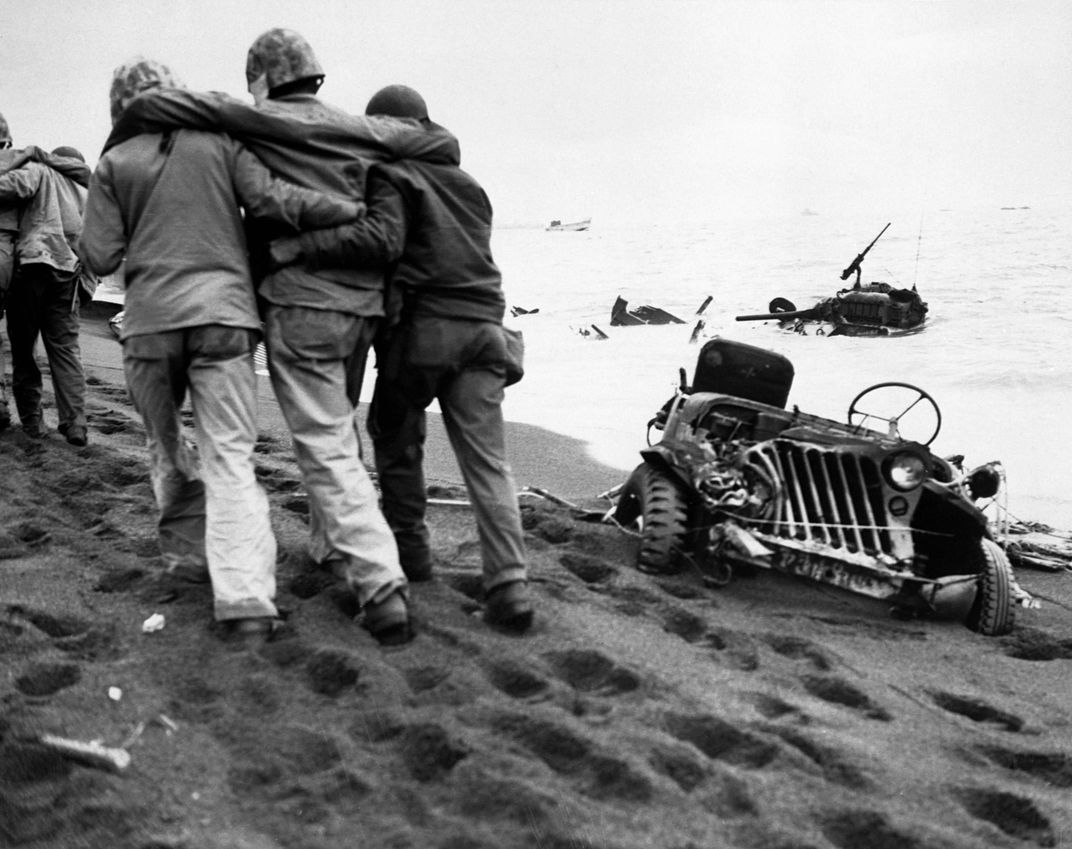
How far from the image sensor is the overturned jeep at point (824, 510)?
473 cm

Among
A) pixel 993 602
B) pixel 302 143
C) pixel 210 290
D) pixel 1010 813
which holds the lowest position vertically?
pixel 993 602

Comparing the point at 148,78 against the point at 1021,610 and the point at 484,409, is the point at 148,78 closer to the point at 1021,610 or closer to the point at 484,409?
the point at 484,409

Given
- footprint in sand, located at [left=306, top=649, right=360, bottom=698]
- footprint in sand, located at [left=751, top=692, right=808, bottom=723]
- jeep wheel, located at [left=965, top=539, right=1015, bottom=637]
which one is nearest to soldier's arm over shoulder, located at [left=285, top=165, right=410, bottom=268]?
footprint in sand, located at [left=306, top=649, right=360, bottom=698]

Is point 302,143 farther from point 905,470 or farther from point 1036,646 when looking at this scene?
point 1036,646

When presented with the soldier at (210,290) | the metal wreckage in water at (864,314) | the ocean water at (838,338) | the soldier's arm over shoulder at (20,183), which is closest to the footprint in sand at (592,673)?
the soldier at (210,290)

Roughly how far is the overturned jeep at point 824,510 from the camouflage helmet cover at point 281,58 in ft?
8.35

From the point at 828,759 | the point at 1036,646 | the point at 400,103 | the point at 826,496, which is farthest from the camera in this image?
the point at 826,496

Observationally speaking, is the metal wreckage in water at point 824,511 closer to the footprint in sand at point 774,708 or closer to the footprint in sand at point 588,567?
the footprint in sand at point 588,567

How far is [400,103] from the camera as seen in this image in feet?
12.3

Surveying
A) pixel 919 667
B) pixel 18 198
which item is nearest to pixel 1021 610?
pixel 919 667

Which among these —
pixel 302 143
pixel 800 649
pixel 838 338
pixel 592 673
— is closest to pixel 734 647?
pixel 800 649

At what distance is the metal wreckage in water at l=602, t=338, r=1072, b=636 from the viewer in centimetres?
473

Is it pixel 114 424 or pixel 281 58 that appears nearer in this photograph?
pixel 281 58

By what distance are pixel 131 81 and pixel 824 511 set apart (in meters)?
3.48
